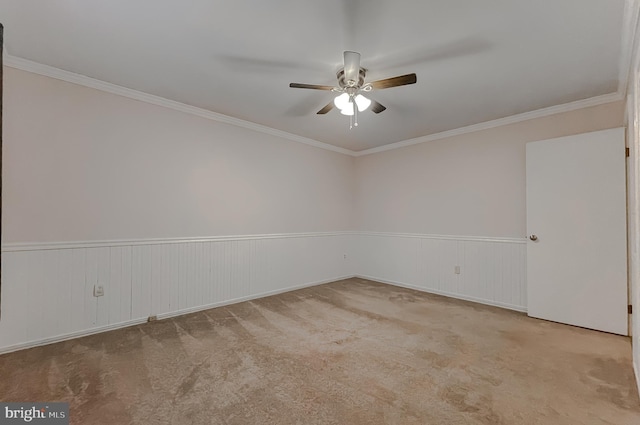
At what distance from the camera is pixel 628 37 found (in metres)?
2.26

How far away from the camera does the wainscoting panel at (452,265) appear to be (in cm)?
389

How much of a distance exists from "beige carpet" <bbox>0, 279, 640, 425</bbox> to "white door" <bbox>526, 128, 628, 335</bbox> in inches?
10.2

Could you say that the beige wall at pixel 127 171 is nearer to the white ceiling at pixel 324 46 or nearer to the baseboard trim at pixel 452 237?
the white ceiling at pixel 324 46

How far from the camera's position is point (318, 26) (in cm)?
222

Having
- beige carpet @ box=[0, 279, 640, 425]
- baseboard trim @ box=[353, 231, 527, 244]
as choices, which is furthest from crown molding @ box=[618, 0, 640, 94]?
beige carpet @ box=[0, 279, 640, 425]

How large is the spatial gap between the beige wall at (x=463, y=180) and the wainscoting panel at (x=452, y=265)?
0.15 metres

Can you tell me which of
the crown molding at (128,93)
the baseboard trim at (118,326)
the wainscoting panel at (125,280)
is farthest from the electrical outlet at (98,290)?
the crown molding at (128,93)

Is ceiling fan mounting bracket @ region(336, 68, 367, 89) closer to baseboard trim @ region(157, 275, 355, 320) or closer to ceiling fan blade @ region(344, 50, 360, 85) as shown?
ceiling fan blade @ region(344, 50, 360, 85)

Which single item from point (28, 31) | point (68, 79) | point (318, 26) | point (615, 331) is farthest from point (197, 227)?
point (615, 331)

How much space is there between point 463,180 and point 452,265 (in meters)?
1.25

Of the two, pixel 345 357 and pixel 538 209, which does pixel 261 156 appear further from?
pixel 538 209

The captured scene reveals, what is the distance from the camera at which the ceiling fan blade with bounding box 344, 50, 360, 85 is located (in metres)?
2.31

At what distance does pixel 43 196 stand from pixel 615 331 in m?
5.69

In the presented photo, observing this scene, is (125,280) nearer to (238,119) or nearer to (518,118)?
(238,119)
